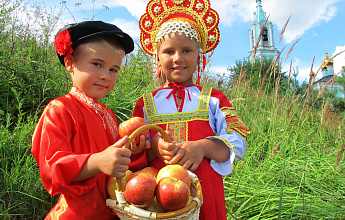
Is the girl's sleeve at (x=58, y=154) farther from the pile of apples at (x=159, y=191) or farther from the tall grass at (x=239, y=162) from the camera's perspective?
the tall grass at (x=239, y=162)

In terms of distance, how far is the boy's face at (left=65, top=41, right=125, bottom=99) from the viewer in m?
1.44

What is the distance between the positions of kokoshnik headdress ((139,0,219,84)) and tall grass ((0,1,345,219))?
3.46ft

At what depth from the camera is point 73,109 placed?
135 cm

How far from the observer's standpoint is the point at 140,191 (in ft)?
3.72

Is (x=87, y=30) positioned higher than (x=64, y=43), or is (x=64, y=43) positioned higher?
(x=87, y=30)

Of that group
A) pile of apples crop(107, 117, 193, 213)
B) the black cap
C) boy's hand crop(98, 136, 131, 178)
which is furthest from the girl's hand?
the black cap

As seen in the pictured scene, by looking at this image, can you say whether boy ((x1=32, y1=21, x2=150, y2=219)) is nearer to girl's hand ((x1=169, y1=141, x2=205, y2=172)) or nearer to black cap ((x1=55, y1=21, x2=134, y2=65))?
black cap ((x1=55, y1=21, x2=134, y2=65))

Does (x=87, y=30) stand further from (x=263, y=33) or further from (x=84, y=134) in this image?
(x=263, y=33)

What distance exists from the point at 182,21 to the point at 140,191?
1.25m

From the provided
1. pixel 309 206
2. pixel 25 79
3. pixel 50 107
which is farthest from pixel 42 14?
pixel 309 206

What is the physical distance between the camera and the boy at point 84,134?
1.14 metres

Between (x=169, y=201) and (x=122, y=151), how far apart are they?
301mm

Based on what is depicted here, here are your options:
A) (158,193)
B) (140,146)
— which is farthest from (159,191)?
(140,146)

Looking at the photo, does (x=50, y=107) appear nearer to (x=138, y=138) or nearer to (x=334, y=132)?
(x=138, y=138)
